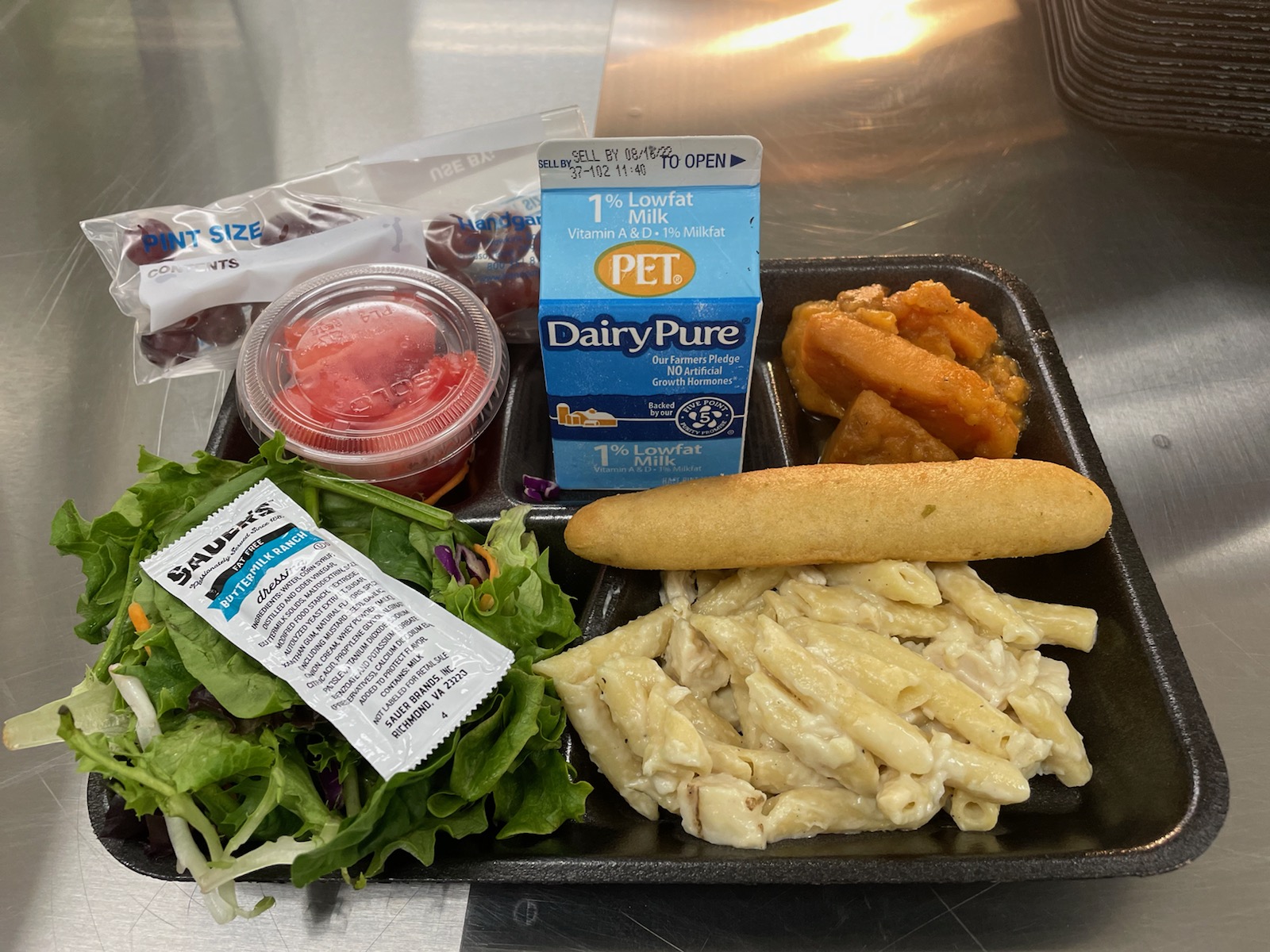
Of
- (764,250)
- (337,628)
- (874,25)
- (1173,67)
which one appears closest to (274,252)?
(337,628)

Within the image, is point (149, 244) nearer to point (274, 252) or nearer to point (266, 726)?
point (274, 252)

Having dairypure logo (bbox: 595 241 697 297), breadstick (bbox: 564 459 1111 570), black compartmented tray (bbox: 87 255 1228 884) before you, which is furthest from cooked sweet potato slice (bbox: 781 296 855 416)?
dairypure logo (bbox: 595 241 697 297)

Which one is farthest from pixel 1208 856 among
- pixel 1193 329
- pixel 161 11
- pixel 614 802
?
pixel 161 11

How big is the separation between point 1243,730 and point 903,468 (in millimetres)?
838

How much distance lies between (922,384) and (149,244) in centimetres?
167

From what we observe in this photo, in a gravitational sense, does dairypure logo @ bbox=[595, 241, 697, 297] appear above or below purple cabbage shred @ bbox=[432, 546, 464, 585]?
above

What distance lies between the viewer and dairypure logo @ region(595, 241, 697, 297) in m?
1.42

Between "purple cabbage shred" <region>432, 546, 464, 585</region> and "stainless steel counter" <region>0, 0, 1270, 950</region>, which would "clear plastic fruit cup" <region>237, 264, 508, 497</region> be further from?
"stainless steel counter" <region>0, 0, 1270, 950</region>

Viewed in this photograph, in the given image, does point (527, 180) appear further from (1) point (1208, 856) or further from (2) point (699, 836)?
(1) point (1208, 856)

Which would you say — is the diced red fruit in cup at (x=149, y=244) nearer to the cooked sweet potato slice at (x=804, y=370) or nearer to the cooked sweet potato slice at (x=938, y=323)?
Result: the cooked sweet potato slice at (x=804, y=370)

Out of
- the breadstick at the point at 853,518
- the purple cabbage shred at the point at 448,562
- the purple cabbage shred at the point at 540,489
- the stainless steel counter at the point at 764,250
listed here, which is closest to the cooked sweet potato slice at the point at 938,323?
the breadstick at the point at 853,518

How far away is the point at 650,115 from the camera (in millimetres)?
2855

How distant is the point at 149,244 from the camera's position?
1.93 m

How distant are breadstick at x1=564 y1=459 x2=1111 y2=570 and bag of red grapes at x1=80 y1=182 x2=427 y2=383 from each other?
87 centimetres
